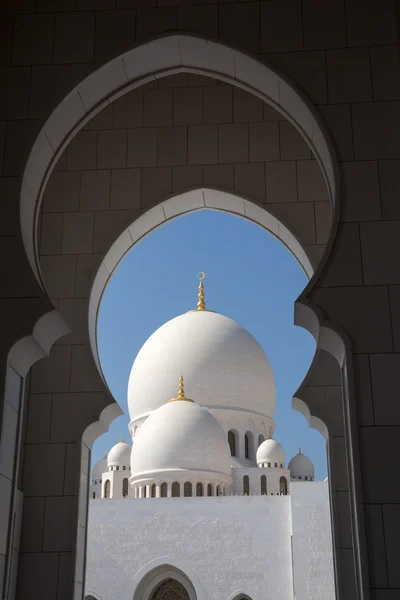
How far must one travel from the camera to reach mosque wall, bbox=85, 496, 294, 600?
1964 cm

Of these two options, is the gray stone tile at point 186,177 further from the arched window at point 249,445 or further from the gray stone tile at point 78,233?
the arched window at point 249,445

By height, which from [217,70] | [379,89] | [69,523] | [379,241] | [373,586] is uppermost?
[217,70]

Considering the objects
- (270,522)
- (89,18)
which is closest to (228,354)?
(270,522)

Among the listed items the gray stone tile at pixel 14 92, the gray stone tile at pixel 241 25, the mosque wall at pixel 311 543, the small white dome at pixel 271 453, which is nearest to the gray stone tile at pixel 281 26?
the gray stone tile at pixel 241 25

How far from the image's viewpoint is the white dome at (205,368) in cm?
2747

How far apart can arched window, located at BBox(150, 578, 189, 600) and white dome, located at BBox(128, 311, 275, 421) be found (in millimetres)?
7680

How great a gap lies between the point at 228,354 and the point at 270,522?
8.54m

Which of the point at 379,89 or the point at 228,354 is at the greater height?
the point at 228,354

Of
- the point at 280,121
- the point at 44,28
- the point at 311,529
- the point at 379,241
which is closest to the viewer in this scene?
the point at 379,241

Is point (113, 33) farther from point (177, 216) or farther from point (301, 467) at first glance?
point (301, 467)

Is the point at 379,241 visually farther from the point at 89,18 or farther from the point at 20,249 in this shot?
the point at 89,18

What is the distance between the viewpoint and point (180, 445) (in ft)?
74.7

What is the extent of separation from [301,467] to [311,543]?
11632 millimetres

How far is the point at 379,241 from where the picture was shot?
3.62m
